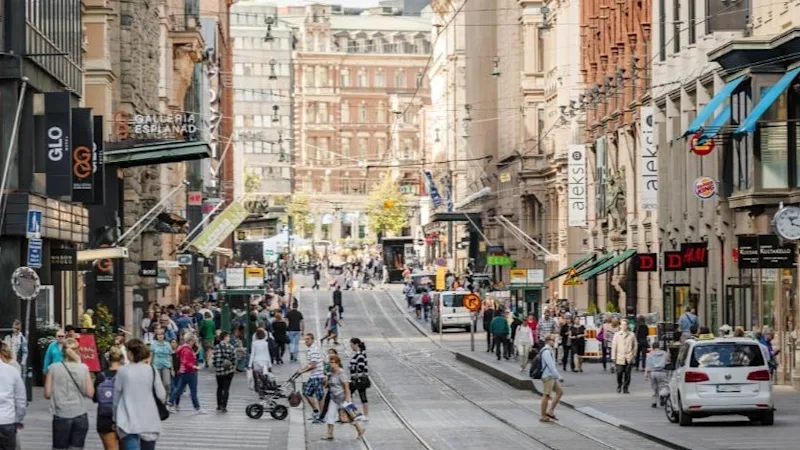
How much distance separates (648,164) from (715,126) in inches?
555

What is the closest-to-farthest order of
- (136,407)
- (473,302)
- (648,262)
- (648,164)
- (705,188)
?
1. (136,407)
2. (705,188)
3. (648,262)
4. (648,164)
5. (473,302)

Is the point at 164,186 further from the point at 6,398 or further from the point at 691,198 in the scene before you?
the point at 6,398

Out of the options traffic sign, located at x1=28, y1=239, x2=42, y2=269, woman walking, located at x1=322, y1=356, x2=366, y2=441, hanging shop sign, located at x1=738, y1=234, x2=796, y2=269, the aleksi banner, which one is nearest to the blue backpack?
traffic sign, located at x1=28, y1=239, x2=42, y2=269

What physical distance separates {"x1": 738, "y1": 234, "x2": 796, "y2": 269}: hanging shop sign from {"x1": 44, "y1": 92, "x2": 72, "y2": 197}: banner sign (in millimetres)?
14195

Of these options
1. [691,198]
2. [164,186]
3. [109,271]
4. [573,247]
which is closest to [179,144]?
[109,271]

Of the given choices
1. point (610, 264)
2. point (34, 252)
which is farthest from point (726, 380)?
point (610, 264)

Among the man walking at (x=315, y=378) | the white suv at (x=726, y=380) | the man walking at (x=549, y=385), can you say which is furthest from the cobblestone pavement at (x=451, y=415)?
the white suv at (x=726, y=380)

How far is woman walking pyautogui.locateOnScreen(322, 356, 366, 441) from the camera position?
3456 cm

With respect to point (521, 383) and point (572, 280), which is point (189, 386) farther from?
point (572, 280)

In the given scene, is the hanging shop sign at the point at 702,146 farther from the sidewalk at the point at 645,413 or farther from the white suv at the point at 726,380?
the white suv at the point at 726,380

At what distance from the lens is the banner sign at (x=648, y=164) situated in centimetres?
6347

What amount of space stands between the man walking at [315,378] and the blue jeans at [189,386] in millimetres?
2368

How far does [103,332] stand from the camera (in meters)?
46.6

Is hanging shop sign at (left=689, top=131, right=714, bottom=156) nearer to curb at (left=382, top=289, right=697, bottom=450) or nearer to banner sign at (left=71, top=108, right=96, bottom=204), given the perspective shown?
curb at (left=382, top=289, right=697, bottom=450)
